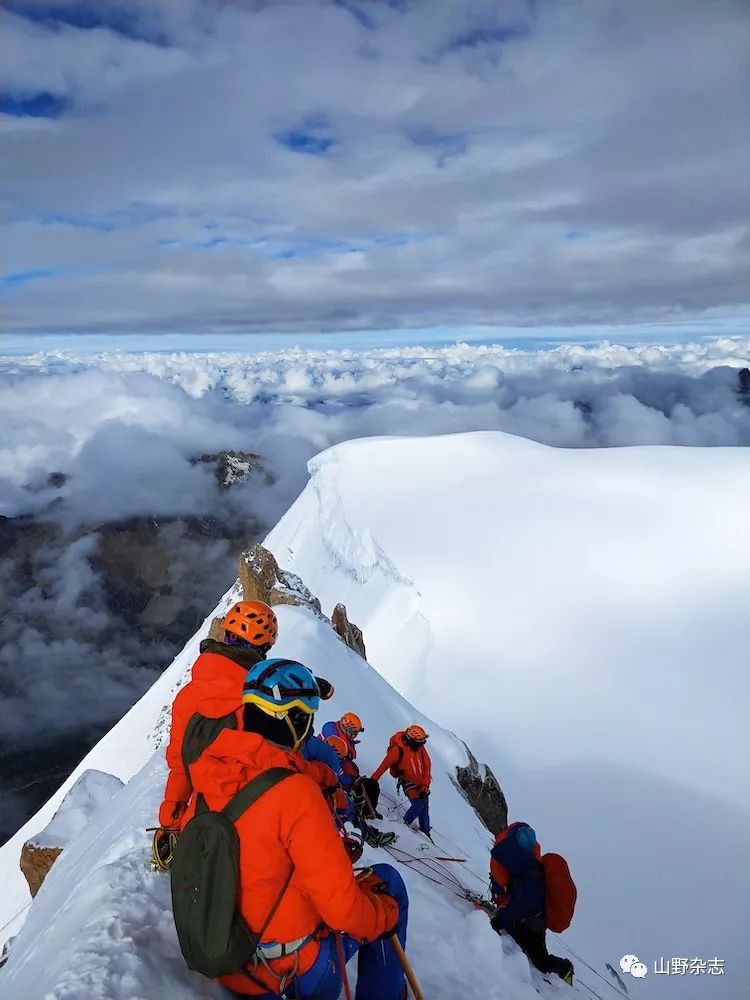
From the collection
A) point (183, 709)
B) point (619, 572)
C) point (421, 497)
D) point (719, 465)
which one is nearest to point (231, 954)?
point (183, 709)

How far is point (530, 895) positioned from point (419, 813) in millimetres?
3095

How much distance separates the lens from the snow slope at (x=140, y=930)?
140 inches

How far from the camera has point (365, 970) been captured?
376cm

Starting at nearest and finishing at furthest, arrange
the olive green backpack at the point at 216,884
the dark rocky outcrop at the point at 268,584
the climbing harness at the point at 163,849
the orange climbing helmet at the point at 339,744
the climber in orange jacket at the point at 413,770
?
the olive green backpack at the point at 216,884 → the climbing harness at the point at 163,849 → the orange climbing helmet at the point at 339,744 → the climber in orange jacket at the point at 413,770 → the dark rocky outcrop at the point at 268,584

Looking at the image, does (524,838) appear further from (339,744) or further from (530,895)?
(339,744)

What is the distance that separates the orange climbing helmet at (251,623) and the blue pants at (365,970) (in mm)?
2083

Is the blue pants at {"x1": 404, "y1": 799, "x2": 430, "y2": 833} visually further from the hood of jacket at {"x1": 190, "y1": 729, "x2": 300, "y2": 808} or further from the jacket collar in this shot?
the hood of jacket at {"x1": 190, "y1": 729, "x2": 300, "y2": 808}

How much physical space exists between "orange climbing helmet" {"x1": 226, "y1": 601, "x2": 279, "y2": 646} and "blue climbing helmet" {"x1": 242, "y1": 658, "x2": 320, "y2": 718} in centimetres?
200

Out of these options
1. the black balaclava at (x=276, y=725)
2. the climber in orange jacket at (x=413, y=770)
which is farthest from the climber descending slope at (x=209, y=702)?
the climber in orange jacket at (x=413, y=770)

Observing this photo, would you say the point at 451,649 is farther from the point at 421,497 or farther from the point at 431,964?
the point at 431,964

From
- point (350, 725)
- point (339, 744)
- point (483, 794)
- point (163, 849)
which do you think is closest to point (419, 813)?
point (350, 725)

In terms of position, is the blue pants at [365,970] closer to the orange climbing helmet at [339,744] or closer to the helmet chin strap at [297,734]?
the helmet chin strap at [297,734]

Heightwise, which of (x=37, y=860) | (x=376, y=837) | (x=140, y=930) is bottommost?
(x=37, y=860)

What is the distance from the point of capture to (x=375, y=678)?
15.4 metres
